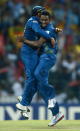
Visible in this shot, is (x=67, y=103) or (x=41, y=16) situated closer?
(x=41, y=16)

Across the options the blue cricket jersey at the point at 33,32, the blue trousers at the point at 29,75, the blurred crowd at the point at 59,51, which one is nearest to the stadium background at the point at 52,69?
the blurred crowd at the point at 59,51

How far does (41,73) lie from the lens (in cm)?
835

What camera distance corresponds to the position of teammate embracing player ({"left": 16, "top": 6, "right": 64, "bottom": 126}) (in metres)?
8.36

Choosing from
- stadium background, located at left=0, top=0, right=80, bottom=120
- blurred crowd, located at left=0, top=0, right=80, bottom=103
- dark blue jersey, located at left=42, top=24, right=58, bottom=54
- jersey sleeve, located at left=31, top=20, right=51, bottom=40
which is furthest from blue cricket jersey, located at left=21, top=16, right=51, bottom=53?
blurred crowd, located at left=0, top=0, right=80, bottom=103

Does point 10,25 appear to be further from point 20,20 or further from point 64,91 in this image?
point 64,91

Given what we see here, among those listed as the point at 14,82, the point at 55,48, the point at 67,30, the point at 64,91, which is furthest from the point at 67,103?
the point at 55,48

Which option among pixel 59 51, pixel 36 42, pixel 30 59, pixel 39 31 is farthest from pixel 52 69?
pixel 39 31

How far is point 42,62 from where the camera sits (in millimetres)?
8406

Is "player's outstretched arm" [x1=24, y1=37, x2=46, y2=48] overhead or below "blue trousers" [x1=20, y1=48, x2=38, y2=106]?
overhead

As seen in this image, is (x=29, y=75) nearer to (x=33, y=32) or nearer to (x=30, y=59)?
(x=30, y=59)

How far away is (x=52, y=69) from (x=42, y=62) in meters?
4.80

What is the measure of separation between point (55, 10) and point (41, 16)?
20.2 ft

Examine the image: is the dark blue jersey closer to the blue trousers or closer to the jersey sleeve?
the jersey sleeve

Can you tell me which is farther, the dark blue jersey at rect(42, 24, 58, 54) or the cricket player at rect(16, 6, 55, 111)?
the cricket player at rect(16, 6, 55, 111)
